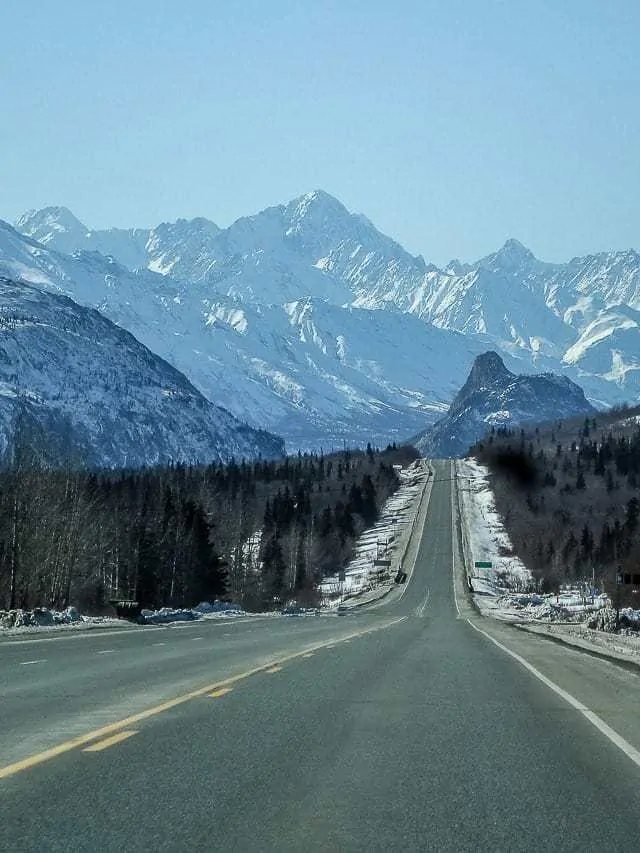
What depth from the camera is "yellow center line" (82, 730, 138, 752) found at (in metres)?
10.9

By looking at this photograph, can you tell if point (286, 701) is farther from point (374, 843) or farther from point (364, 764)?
point (374, 843)

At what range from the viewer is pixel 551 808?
8.75 metres

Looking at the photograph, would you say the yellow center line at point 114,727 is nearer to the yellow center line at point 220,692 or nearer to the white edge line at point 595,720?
the yellow center line at point 220,692

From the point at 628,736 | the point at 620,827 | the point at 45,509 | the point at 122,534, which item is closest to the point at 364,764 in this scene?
the point at 620,827

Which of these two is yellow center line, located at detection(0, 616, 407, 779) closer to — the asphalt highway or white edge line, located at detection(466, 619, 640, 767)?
the asphalt highway

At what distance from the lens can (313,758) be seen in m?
10.7

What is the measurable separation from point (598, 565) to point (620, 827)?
174353 millimetres

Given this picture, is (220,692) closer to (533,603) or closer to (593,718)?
(593,718)

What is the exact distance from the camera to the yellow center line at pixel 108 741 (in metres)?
10.9

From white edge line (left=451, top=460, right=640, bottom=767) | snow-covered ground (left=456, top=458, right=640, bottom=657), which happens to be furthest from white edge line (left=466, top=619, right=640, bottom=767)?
snow-covered ground (left=456, top=458, right=640, bottom=657)

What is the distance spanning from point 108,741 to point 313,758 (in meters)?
2.21

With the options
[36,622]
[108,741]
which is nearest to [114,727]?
[108,741]

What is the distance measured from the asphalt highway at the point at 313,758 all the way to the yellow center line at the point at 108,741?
0.07 feet

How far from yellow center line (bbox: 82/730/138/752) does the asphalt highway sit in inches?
0.8
